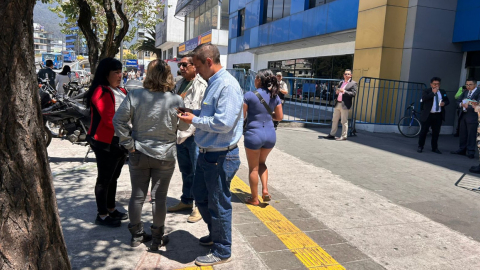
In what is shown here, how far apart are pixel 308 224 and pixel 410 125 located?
27.8ft

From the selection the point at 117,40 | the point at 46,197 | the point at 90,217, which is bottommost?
the point at 90,217

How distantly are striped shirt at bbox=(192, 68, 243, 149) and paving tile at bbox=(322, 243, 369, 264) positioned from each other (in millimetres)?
1464

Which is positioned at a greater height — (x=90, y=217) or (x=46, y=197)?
(x=46, y=197)

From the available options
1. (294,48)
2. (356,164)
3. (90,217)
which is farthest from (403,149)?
(294,48)

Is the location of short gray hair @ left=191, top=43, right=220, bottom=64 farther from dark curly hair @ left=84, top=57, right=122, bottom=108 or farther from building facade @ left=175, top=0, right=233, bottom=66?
building facade @ left=175, top=0, right=233, bottom=66

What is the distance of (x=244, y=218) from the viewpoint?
443 centimetres

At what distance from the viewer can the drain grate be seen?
6047 millimetres

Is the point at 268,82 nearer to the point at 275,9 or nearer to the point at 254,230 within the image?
the point at 254,230

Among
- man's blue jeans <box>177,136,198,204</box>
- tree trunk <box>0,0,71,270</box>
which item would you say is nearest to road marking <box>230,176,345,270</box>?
man's blue jeans <box>177,136,198,204</box>

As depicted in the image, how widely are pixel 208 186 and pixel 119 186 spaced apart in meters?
2.60

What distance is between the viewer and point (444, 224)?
4.46 metres

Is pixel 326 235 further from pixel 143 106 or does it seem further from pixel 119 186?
pixel 119 186

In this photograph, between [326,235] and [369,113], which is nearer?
[326,235]

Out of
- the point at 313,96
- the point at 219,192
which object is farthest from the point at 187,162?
the point at 313,96
